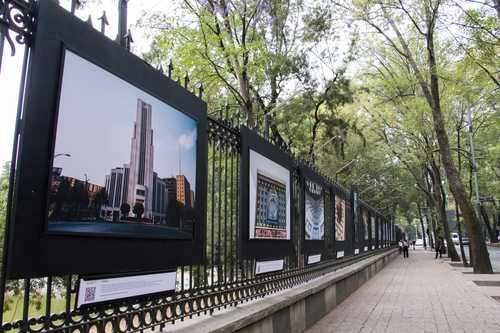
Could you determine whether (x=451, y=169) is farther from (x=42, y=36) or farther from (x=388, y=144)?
(x=42, y=36)

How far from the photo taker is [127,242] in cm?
323

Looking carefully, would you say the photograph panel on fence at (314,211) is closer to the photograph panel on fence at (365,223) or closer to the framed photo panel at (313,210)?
the framed photo panel at (313,210)

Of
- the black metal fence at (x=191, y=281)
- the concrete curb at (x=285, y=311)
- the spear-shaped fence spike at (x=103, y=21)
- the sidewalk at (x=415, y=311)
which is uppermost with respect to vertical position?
the spear-shaped fence spike at (x=103, y=21)

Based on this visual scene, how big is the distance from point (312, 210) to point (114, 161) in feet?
19.2

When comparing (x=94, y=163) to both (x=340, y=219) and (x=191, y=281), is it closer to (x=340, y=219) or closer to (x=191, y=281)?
(x=191, y=281)

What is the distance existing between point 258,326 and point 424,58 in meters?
19.9

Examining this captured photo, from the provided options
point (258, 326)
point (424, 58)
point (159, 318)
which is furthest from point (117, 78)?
point (424, 58)

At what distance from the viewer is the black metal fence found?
2.66 m

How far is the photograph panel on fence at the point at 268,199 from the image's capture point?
5.67m

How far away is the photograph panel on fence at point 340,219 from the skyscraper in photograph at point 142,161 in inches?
311

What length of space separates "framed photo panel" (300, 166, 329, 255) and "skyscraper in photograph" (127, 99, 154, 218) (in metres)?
4.59
